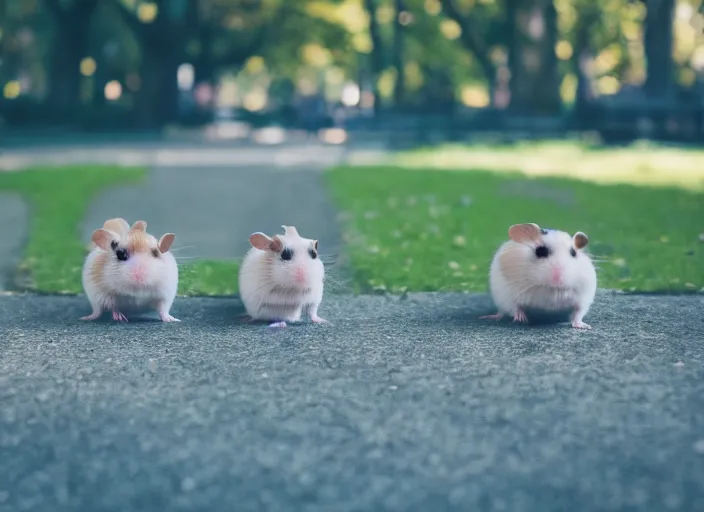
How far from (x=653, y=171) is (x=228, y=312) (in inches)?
596

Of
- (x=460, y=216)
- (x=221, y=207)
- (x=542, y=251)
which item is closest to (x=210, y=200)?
(x=221, y=207)

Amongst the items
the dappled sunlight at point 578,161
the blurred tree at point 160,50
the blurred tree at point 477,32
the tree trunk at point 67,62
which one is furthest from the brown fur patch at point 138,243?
the tree trunk at point 67,62

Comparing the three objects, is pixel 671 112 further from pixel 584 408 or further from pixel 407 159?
pixel 584 408

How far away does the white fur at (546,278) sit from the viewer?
6.19 metres

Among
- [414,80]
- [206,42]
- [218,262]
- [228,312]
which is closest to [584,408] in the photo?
[228,312]

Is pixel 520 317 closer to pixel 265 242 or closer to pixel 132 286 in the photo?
pixel 265 242

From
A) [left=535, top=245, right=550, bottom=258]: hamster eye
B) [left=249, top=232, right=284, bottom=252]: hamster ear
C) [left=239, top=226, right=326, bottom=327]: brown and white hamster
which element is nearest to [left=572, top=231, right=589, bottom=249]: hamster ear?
[left=535, top=245, right=550, bottom=258]: hamster eye

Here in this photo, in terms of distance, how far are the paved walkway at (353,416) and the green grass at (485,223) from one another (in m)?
2.25

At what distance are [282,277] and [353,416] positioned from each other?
1.83m

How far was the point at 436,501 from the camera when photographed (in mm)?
3707

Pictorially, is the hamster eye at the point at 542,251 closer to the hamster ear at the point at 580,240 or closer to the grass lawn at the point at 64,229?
the hamster ear at the point at 580,240

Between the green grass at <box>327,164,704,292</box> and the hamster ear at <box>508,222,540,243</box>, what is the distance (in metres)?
2.13

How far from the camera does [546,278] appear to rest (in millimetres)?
6191

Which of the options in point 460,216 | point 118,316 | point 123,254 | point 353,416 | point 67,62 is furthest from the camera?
point 67,62
